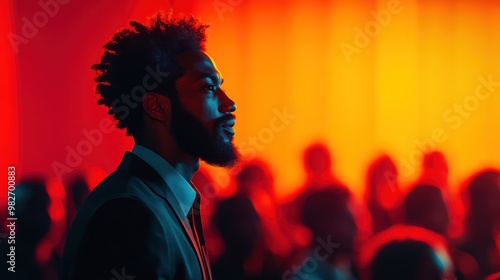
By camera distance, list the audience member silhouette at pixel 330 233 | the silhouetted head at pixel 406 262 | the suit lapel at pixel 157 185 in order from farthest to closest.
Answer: the audience member silhouette at pixel 330 233 < the silhouetted head at pixel 406 262 < the suit lapel at pixel 157 185

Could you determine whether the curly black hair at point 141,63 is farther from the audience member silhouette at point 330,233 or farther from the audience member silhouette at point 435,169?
the audience member silhouette at point 435,169

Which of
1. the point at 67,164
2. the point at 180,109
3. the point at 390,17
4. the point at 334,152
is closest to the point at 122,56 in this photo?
the point at 180,109

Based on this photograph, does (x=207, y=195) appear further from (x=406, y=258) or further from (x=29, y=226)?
(x=406, y=258)

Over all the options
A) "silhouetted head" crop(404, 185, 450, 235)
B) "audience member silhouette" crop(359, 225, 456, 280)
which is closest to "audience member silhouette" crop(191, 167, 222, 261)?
"silhouetted head" crop(404, 185, 450, 235)

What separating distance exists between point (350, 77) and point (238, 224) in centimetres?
88

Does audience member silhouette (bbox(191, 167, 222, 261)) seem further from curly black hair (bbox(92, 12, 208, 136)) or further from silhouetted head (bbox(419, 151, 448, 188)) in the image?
curly black hair (bbox(92, 12, 208, 136))

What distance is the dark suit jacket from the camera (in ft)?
2.27

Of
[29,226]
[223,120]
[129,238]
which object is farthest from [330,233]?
[129,238]

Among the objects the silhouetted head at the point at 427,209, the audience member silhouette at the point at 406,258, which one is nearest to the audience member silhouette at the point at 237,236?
the silhouetted head at the point at 427,209

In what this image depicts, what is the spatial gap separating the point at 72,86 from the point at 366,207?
144cm

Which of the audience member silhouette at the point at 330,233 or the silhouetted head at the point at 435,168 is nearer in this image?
the audience member silhouette at the point at 330,233

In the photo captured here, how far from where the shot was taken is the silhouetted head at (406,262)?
1089mm

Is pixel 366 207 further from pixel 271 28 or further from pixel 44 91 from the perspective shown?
pixel 44 91

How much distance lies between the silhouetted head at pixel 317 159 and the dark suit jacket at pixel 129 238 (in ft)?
6.45
